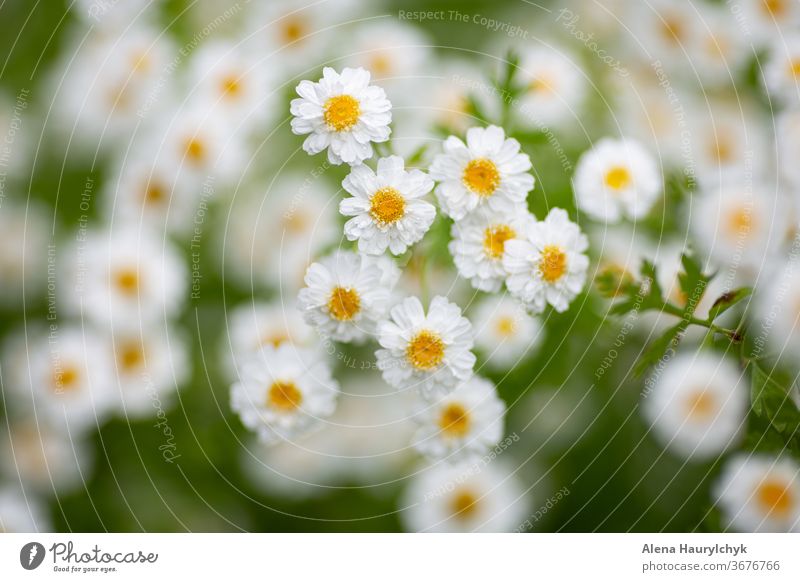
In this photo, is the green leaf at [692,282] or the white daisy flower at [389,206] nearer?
the white daisy flower at [389,206]

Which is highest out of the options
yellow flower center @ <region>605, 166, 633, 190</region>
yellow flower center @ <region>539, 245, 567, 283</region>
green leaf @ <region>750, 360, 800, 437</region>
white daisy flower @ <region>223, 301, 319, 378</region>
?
yellow flower center @ <region>605, 166, 633, 190</region>

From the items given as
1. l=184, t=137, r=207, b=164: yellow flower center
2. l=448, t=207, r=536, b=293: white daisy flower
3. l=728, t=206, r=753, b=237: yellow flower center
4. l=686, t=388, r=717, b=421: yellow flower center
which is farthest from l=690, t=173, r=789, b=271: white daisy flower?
l=184, t=137, r=207, b=164: yellow flower center

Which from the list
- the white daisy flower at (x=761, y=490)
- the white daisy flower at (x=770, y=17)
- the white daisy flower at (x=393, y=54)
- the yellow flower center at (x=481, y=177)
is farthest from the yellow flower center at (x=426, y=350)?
the white daisy flower at (x=770, y=17)

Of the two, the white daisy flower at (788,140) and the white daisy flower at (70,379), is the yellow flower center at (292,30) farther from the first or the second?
the white daisy flower at (788,140)

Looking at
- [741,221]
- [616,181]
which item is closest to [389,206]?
[616,181]

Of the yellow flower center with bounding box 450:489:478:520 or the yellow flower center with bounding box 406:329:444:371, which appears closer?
the yellow flower center with bounding box 406:329:444:371

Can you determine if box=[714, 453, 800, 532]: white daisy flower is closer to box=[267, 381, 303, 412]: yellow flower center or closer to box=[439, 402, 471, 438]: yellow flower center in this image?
box=[439, 402, 471, 438]: yellow flower center
